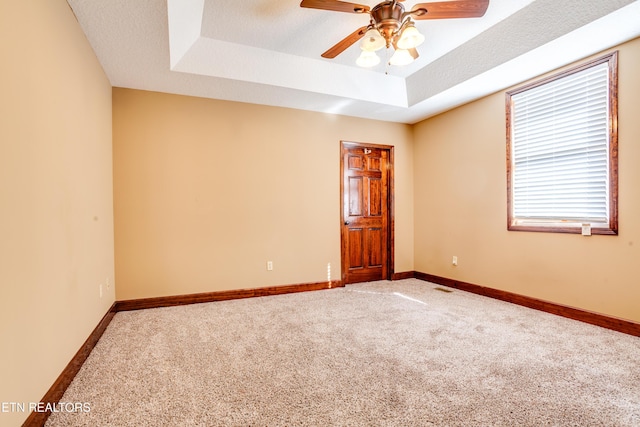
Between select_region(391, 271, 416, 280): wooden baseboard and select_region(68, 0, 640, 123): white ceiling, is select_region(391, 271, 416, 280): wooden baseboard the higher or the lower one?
the lower one

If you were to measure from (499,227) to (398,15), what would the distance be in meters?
2.80

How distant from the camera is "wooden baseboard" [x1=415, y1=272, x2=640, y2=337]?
2.76 meters

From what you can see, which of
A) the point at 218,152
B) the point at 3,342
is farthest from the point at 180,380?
the point at 218,152

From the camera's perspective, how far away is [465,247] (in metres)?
4.35

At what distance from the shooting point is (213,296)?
3875mm

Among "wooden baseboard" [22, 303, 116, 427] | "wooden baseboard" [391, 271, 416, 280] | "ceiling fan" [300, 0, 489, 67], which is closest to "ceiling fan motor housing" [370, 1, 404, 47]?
"ceiling fan" [300, 0, 489, 67]

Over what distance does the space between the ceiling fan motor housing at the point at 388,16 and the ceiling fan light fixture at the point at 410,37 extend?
0.08 meters

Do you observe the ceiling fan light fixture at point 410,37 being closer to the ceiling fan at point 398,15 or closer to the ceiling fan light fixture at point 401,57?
the ceiling fan at point 398,15

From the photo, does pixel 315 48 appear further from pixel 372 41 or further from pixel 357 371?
pixel 357 371

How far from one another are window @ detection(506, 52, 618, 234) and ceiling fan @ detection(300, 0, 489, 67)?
1635 millimetres

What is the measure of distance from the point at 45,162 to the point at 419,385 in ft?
8.30

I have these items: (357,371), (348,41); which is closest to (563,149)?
(348,41)

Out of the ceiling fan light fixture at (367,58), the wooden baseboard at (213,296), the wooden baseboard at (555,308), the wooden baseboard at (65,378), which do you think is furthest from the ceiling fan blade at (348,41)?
the wooden baseboard at (555,308)

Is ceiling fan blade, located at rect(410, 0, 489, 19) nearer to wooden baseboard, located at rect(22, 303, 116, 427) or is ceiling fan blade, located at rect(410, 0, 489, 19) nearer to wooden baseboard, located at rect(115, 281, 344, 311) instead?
wooden baseboard, located at rect(22, 303, 116, 427)
